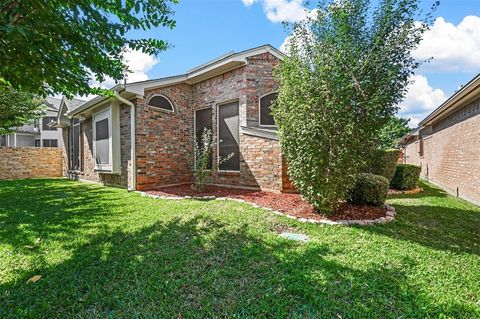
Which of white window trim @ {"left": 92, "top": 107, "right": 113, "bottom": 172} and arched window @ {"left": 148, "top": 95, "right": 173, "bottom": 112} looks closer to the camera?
arched window @ {"left": 148, "top": 95, "right": 173, "bottom": 112}

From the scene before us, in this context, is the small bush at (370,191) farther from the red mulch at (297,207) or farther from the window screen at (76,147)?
the window screen at (76,147)

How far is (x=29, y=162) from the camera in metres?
13.8

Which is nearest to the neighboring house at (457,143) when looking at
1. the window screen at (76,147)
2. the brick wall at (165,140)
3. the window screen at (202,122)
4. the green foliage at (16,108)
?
the window screen at (202,122)

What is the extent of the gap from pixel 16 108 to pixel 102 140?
229 inches

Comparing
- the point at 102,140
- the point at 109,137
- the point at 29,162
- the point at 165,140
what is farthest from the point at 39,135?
the point at 165,140

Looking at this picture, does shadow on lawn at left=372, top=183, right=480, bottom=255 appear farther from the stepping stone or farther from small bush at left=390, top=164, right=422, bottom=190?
small bush at left=390, top=164, right=422, bottom=190

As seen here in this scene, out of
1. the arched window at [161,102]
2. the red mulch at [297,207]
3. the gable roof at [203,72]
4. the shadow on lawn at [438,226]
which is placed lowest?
the shadow on lawn at [438,226]

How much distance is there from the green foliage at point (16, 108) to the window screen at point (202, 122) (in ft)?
26.5

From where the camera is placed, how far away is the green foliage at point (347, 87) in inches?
165

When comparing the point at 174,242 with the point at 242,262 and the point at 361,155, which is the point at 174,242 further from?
the point at 361,155

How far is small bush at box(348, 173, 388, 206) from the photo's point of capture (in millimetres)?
5230

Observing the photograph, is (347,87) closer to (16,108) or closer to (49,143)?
(16,108)

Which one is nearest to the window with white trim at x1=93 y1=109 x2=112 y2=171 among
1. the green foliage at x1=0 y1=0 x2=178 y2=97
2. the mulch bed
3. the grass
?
the grass

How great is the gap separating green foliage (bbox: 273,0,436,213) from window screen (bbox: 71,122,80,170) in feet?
39.5
